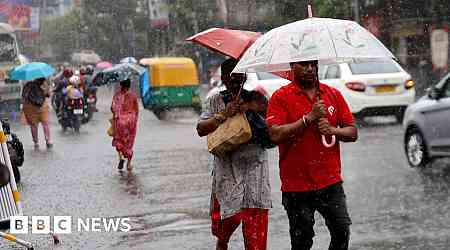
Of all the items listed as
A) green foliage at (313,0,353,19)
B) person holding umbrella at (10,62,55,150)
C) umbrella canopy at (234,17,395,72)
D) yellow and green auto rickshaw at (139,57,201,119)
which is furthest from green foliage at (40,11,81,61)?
umbrella canopy at (234,17,395,72)

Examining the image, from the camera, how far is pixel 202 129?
6.44 meters

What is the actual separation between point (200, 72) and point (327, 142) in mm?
47579

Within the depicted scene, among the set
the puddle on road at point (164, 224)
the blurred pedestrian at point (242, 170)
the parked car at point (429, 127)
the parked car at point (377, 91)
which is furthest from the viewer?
the parked car at point (377, 91)

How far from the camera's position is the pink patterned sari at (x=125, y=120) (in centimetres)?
1380

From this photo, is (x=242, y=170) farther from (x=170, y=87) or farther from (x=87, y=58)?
(x=87, y=58)

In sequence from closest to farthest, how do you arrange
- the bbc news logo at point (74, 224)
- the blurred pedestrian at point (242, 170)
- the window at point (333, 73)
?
the blurred pedestrian at point (242, 170), the bbc news logo at point (74, 224), the window at point (333, 73)

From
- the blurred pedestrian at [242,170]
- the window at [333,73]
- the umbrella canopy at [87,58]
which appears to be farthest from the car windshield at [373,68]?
the umbrella canopy at [87,58]

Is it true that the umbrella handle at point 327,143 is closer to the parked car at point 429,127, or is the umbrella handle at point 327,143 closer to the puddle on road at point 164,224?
the puddle on road at point 164,224

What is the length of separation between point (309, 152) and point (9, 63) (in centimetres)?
2570

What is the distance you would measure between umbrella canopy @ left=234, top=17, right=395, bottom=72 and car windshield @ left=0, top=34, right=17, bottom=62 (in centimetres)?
2526

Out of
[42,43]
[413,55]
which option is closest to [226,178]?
[413,55]

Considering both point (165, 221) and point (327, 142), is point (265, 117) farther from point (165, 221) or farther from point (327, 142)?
point (165, 221)

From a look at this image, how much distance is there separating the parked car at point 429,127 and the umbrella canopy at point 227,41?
19.2 ft

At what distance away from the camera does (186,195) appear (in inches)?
439
